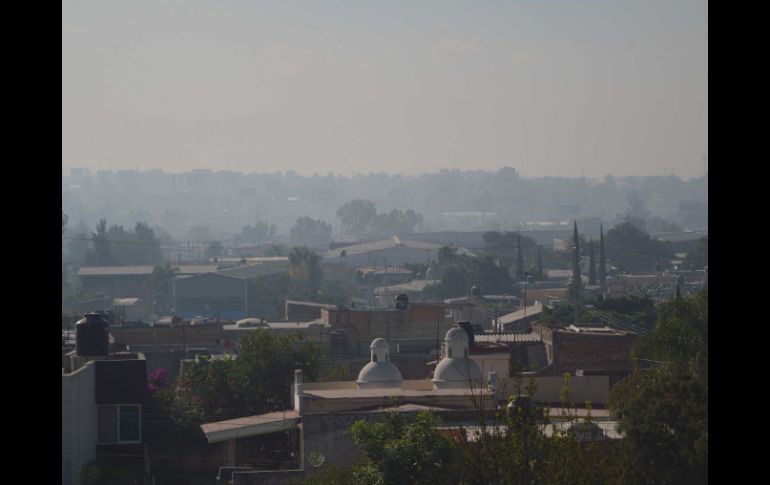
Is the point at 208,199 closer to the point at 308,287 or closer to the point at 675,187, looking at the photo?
the point at 675,187

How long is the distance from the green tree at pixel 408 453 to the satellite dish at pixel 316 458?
1579 millimetres

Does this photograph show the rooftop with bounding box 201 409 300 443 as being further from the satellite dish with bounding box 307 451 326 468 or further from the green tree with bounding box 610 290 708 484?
the green tree with bounding box 610 290 708 484

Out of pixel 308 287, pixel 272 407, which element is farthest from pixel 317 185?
pixel 272 407

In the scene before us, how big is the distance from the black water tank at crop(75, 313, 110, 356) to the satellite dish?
472 cm

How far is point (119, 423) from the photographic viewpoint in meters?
13.3

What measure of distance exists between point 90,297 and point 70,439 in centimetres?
4218

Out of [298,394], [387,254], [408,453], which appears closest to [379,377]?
[298,394]

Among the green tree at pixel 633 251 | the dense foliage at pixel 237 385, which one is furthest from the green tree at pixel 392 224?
the dense foliage at pixel 237 385

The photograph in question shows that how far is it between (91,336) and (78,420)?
2.62 m

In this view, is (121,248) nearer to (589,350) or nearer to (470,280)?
(470,280)

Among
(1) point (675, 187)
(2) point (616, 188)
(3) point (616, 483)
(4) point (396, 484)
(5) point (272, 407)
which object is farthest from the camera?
(2) point (616, 188)

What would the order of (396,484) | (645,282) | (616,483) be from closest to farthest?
(616,483) → (396,484) → (645,282)
